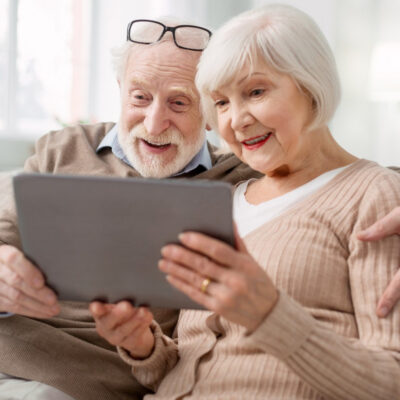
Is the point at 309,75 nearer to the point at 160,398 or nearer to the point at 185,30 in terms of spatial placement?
the point at 185,30

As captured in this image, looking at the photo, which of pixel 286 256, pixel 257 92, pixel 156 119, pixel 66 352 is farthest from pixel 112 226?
pixel 156 119

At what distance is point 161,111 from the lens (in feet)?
5.26

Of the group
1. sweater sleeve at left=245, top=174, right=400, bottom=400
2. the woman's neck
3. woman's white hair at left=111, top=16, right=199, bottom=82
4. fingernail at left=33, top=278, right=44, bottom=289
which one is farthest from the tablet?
woman's white hair at left=111, top=16, right=199, bottom=82

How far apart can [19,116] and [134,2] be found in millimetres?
1132

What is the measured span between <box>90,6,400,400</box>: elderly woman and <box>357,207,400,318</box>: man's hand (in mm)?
22

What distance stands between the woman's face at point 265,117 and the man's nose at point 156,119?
12.2 inches

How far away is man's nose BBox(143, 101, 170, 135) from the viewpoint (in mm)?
1596

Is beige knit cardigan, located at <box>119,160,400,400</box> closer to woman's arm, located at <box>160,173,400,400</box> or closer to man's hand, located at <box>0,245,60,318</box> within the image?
woman's arm, located at <box>160,173,400,400</box>

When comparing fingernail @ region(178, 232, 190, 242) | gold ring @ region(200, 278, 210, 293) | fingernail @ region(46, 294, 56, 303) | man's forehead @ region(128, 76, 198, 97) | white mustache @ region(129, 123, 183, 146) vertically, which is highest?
man's forehead @ region(128, 76, 198, 97)

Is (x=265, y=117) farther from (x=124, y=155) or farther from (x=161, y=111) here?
(x=124, y=155)

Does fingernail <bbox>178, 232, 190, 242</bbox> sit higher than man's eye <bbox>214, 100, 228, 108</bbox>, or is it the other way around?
man's eye <bbox>214, 100, 228, 108</bbox>

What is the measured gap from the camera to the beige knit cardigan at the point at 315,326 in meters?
0.95

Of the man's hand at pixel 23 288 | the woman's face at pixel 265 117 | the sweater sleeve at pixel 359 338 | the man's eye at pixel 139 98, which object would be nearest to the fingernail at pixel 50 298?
the man's hand at pixel 23 288

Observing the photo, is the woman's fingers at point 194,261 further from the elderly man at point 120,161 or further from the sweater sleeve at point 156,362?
the elderly man at point 120,161
